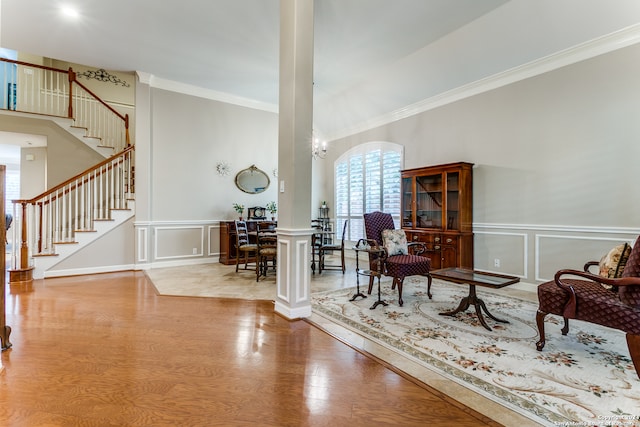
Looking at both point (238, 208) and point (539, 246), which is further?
point (238, 208)

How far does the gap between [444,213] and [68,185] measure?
6344 millimetres

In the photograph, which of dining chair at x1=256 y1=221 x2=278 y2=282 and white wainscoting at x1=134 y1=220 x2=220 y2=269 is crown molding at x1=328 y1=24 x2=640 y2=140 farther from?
white wainscoting at x1=134 y1=220 x2=220 y2=269

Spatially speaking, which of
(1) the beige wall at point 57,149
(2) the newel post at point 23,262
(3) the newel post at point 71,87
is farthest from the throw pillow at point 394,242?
(3) the newel post at point 71,87

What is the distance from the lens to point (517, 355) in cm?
225

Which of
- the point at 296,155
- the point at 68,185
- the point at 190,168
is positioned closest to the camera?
→ the point at 296,155

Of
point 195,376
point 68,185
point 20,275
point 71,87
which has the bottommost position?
point 195,376

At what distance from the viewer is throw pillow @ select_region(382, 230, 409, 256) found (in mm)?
3803

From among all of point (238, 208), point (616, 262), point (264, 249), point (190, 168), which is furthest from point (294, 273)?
point (190, 168)

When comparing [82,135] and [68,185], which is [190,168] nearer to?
[68,185]

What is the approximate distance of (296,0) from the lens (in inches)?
118

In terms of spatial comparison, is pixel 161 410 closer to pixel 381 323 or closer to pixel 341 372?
pixel 341 372

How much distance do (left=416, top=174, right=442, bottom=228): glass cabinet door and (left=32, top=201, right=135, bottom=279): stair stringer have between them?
526 centimetres

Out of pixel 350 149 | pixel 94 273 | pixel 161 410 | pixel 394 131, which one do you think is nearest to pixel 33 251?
pixel 94 273

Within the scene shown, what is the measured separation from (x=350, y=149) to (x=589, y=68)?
4.38m
